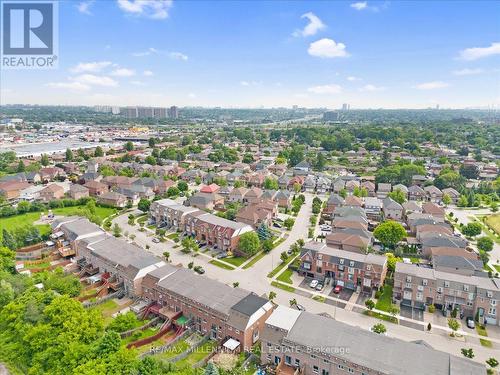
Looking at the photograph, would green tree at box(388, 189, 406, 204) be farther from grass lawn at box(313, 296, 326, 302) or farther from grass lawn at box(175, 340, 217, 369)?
grass lawn at box(175, 340, 217, 369)

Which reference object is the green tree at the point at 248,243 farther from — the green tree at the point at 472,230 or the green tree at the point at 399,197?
the green tree at the point at 399,197

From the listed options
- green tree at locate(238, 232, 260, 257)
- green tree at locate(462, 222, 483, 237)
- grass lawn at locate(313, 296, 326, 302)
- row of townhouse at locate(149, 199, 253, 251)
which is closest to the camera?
grass lawn at locate(313, 296, 326, 302)

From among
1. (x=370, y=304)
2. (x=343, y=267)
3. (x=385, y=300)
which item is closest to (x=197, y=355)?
(x=370, y=304)

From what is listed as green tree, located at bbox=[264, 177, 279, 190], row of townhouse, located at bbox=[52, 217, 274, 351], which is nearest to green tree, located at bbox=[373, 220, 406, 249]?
row of townhouse, located at bbox=[52, 217, 274, 351]

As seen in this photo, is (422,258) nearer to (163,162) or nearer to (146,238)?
(146,238)

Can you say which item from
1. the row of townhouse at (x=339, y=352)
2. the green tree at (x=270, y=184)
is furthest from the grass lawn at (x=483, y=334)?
the green tree at (x=270, y=184)

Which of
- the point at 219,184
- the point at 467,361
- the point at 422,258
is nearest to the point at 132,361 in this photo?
the point at 467,361

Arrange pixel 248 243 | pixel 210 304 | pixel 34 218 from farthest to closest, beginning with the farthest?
pixel 34 218
pixel 248 243
pixel 210 304

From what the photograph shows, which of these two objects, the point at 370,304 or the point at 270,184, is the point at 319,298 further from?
the point at 270,184
